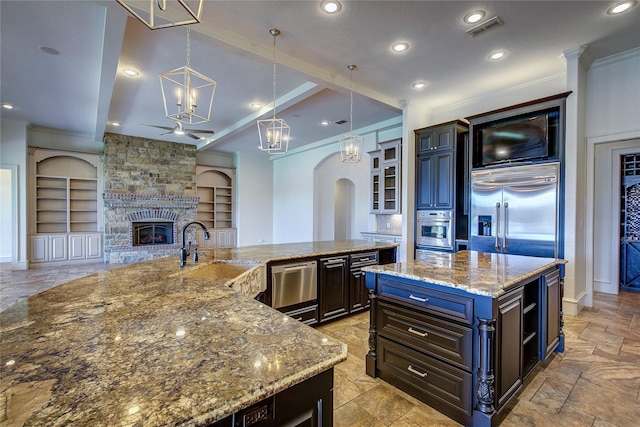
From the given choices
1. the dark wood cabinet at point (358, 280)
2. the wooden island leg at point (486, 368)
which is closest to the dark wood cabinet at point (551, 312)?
the wooden island leg at point (486, 368)

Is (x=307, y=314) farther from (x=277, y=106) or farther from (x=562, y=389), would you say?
(x=277, y=106)

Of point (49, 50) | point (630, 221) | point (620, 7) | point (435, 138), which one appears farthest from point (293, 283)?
point (630, 221)

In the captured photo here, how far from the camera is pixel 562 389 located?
2.23m

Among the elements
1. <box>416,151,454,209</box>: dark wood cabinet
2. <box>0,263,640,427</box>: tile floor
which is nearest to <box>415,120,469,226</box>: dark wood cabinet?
<box>416,151,454,209</box>: dark wood cabinet

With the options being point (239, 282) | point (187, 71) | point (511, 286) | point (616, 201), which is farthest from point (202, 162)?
point (616, 201)

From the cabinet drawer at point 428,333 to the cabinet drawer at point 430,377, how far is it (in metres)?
0.06

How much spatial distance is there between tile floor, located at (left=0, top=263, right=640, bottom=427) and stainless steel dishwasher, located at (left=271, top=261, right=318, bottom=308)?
0.52m

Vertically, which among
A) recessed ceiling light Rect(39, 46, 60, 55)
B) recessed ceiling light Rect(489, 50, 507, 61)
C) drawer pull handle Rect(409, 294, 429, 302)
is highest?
recessed ceiling light Rect(489, 50, 507, 61)

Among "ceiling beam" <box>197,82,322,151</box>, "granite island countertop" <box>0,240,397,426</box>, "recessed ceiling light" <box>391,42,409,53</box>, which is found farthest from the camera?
"ceiling beam" <box>197,82,322,151</box>

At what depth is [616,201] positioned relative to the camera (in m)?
4.81

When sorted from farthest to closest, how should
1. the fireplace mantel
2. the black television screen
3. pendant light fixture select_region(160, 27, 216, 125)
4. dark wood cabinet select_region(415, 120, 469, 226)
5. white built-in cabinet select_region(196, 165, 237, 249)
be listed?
1. white built-in cabinet select_region(196, 165, 237, 249)
2. the fireplace mantel
3. dark wood cabinet select_region(415, 120, 469, 226)
4. the black television screen
5. pendant light fixture select_region(160, 27, 216, 125)

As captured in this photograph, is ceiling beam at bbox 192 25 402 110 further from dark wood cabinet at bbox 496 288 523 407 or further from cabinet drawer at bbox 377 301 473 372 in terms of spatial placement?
dark wood cabinet at bbox 496 288 523 407

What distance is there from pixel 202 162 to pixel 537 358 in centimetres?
932

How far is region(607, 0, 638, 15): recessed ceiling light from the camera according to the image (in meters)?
2.79
